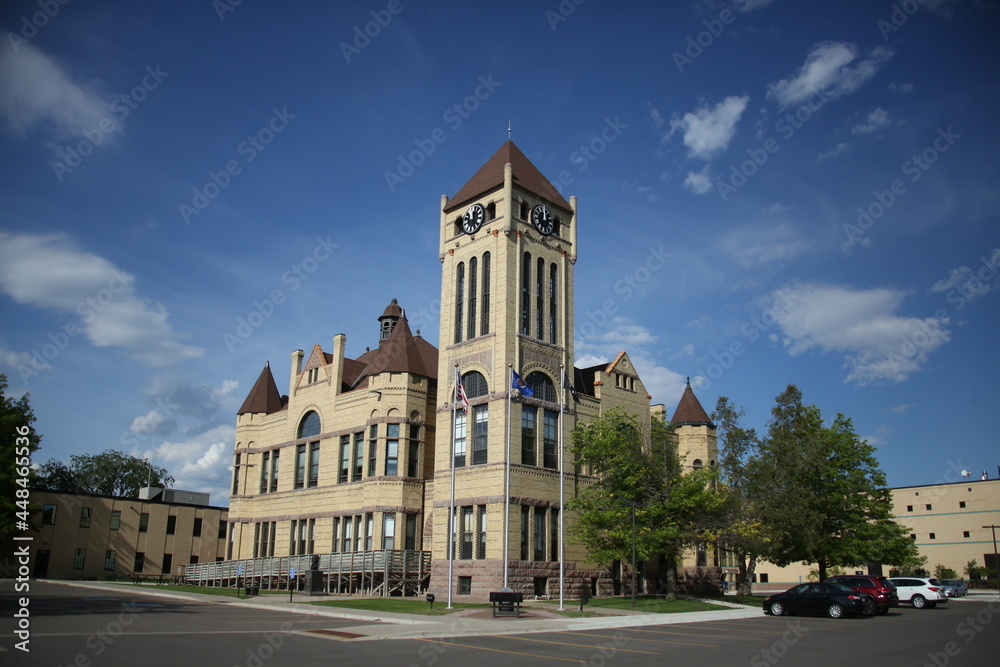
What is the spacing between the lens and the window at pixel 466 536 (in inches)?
1634

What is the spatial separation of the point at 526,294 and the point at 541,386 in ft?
18.5

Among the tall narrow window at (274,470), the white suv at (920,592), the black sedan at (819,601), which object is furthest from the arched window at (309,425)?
the white suv at (920,592)

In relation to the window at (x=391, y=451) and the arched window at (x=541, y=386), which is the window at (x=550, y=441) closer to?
the arched window at (x=541, y=386)

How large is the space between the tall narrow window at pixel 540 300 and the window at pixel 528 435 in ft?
15.5

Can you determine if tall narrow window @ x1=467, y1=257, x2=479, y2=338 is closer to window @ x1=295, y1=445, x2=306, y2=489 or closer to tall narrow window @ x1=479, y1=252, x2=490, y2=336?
tall narrow window @ x1=479, y1=252, x2=490, y2=336

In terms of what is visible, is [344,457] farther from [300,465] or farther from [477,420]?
[477,420]

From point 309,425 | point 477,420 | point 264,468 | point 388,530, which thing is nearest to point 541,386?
point 477,420

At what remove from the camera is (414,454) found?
4759 cm

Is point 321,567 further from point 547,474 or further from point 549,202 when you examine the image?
point 549,202

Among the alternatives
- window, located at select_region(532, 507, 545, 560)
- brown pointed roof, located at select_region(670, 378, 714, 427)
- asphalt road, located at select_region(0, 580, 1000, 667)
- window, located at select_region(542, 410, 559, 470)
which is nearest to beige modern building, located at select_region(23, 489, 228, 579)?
asphalt road, located at select_region(0, 580, 1000, 667)

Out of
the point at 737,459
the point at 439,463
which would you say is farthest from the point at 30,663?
the point at 737,459

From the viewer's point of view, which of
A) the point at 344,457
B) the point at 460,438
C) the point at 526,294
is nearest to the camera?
the point at 460,438

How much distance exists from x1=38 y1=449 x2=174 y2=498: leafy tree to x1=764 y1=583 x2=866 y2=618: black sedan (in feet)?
307

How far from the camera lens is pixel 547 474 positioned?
42.6m
